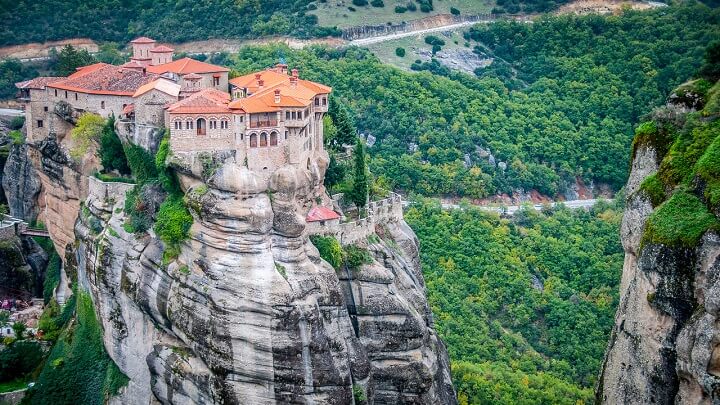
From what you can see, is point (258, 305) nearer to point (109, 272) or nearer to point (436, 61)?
point (109, 272)

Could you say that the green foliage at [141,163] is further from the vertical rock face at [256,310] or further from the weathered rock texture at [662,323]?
the weathered rock texture at [662,323]

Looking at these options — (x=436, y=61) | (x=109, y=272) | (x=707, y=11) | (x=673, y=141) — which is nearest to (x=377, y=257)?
(x=109, y=272)

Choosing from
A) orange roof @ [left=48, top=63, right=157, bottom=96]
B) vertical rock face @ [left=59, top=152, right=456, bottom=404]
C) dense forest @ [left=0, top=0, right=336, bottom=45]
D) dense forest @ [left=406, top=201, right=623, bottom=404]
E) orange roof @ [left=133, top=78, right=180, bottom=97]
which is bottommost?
dense forest @ [left=406, top=201, right=623, bottom=404]

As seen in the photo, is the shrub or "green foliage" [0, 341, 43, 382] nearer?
"green foliage" [0, 341, 43, 382]

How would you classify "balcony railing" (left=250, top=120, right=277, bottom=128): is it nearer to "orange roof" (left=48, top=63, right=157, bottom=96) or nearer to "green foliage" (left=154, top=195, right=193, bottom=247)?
"green foliage" (left=154, top=195, right=193, bottom=247)

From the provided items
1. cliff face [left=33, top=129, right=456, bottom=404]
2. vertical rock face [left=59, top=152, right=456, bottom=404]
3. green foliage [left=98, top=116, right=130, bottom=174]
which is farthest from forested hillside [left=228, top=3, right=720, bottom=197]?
vertical rock face [left=59, top=152, right=456, bottom=404]
